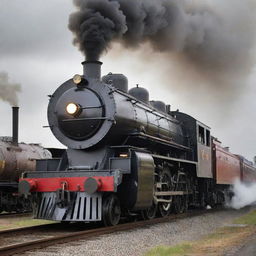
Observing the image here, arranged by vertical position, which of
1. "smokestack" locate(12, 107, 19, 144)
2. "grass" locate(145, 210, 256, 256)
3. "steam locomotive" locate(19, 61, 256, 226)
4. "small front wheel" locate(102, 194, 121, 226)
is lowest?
"grass" locate(145, 210, 256, 256)

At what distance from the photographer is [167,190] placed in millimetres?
13688

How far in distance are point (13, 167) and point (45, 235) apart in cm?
861

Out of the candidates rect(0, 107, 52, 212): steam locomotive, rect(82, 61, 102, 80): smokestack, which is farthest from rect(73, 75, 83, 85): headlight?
rect(0, 107, 52, 212): steam locomotive

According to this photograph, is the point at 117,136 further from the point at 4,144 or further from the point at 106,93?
the point at 4,144

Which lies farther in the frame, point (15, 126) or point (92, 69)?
point (15, 126)

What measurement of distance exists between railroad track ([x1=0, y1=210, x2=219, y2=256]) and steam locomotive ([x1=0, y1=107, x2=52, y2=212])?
6.21m

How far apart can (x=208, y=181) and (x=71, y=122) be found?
29.5 ft

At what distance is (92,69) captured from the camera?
1156cm

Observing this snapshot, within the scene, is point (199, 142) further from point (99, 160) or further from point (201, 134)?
point (99, 160)

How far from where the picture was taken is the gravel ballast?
7.25 meters

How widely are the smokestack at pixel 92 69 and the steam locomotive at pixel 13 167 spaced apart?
6913 millimetres

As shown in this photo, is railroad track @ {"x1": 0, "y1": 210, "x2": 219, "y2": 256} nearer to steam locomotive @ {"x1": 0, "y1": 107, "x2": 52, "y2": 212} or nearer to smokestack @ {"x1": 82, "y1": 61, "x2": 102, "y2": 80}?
smokestack @ {"x1": 82, "y1": 61, "x2": 102, "y2": 80}

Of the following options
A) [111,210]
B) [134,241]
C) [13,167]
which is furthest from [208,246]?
[13,167]

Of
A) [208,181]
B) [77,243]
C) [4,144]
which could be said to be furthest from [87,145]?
[208,181]
